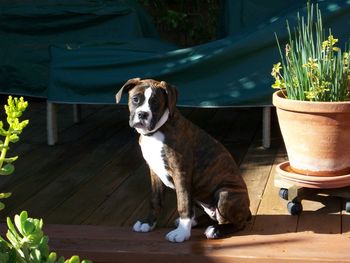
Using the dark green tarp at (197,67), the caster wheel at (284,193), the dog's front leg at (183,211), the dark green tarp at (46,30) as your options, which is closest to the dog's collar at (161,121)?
the dog's front leg at (183,211)

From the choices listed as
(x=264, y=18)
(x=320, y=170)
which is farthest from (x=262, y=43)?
(x=320, y=170)

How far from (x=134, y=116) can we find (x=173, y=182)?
0.35 meters

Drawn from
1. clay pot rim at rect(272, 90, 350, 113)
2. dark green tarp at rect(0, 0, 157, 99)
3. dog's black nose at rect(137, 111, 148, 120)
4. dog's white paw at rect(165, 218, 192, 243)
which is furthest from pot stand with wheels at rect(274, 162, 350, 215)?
dark green tarp at rect(0, 0, 157, 99)

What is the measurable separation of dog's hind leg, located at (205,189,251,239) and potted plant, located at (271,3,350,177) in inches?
17.7

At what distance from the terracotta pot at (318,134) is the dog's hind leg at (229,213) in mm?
441

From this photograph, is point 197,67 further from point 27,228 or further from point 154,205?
point 27,228

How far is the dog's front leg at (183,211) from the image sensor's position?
3143 mm

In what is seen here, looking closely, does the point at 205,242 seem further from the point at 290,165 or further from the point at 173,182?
the point at 290,165

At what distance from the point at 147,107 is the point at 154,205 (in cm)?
52

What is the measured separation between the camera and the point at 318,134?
3.50 m

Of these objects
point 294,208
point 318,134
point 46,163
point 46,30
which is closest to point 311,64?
point 318,134

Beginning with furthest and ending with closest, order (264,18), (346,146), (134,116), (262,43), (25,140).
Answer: (264,18) → (25,140) → (262,43) → (346,146) → (134,116)

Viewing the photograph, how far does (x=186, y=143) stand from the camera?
3178 millimetres

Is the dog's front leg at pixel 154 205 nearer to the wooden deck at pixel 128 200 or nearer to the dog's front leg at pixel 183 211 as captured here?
the wooden deck at pixel 128 200
